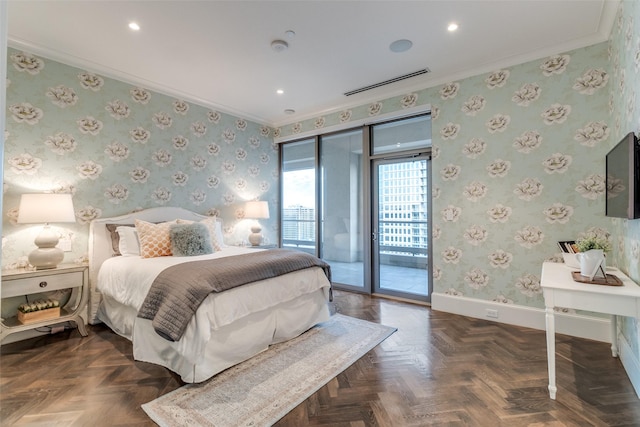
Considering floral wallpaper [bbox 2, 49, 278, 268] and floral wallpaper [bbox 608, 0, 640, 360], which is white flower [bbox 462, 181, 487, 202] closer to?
floral wallpaper [bbox 608, 0, 640, 360]

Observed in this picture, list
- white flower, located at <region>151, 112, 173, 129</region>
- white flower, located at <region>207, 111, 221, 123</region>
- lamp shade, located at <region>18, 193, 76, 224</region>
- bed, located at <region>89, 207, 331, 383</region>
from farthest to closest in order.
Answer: white flower, located at <region>207, 111, 221, 123</region> < white flower, located at <region>151, 112, 173, 129</region> < lamp shade, located at <region>18, 193, 76, 224</region> < bed, located at <region>89, 207, 331, 383</region>

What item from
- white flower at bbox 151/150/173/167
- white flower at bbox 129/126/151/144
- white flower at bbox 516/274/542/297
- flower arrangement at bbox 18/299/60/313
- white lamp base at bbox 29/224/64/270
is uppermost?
white flower at bbox 129/126/151/144

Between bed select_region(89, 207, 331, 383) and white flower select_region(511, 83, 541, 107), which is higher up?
white flower select_region(511, 83, 541, 107)

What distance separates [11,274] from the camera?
266 centimetres

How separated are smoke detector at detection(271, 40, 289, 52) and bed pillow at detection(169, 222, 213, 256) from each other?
199cm

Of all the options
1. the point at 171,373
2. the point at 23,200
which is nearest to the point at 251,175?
the point at 23,200

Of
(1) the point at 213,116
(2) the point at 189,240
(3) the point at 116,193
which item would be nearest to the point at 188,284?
(2) the point at 189,240

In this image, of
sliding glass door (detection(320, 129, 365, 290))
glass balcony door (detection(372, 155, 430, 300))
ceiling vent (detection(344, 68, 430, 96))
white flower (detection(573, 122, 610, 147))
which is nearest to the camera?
white flower (detection(573, 122, 610, 147))

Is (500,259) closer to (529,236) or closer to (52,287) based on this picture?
(529,236)

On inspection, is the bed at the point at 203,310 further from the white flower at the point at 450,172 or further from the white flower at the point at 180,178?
the white flower at the point at 450,172

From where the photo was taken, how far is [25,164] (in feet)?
10.00

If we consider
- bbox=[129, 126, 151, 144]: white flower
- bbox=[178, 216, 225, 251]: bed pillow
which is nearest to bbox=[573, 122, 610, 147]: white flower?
bbox=[178, 216, 225, 251]: bed pillow

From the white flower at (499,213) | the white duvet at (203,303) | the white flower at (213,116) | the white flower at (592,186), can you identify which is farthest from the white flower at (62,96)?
the white flower at (592,186)

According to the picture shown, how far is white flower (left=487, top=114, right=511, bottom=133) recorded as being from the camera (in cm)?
338
